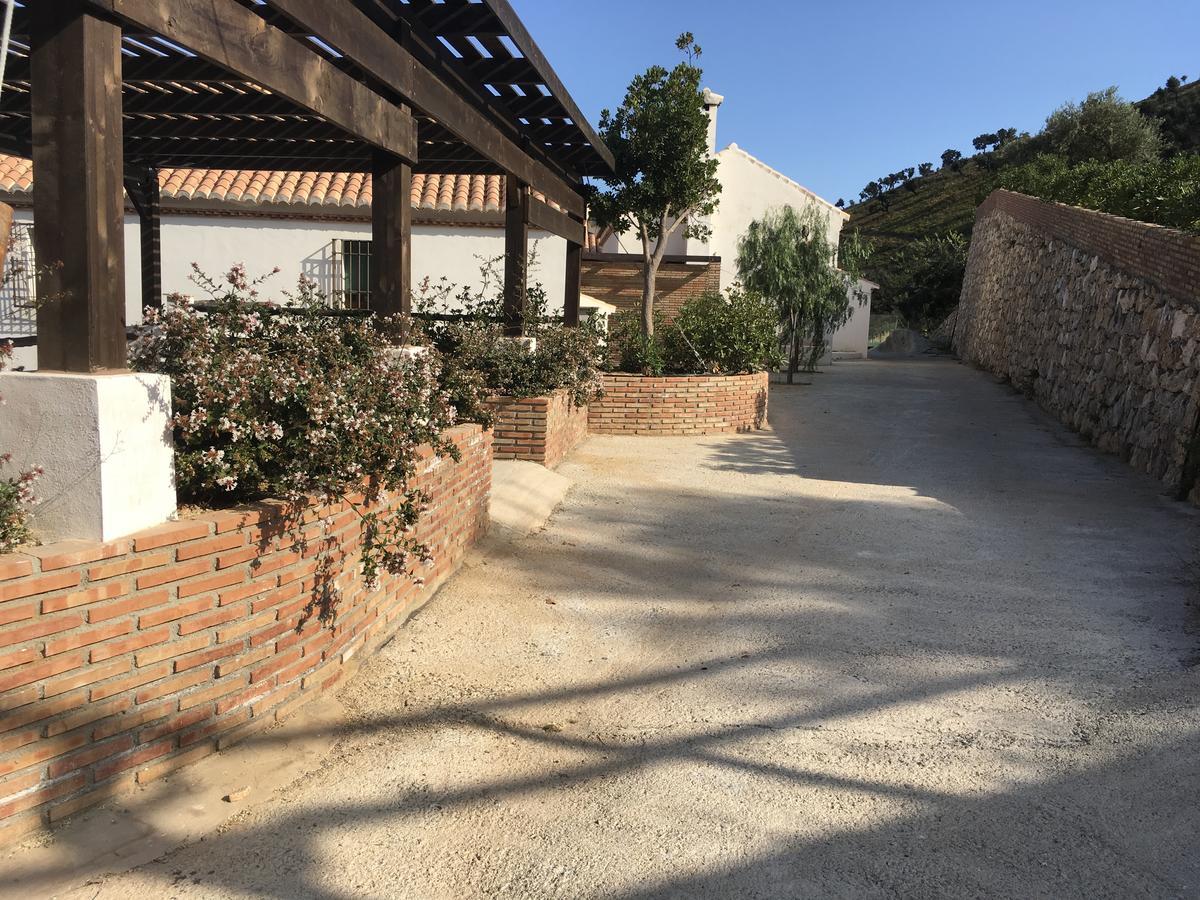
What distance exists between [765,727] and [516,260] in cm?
683

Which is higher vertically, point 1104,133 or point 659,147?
point 1104,133

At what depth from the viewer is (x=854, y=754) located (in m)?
3.77

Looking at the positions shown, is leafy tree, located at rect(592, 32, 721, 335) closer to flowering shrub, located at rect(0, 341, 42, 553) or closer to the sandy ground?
the sandy ground

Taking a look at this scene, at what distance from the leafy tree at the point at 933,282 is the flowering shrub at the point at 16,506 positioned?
1462 inches

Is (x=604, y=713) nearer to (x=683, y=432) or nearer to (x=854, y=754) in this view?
(x=854, y=754)

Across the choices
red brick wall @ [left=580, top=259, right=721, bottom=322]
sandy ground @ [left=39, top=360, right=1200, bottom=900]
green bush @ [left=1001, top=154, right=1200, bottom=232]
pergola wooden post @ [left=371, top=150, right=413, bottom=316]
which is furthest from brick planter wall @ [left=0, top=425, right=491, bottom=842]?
red brick wall @ [left=580, top=259, right=721, bottom=322]

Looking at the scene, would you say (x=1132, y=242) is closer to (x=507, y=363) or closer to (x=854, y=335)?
(x=507, y=363)

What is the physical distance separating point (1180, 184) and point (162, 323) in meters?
15.3

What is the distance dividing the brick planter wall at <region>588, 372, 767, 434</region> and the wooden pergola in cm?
135

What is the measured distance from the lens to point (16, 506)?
116 inches

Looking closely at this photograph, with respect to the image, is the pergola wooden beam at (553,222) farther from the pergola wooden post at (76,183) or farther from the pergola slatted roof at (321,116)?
the pergola wooden post at (76,183)

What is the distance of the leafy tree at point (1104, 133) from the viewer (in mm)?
31188

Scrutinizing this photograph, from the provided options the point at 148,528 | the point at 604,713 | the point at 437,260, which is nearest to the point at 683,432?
the point at 437,260

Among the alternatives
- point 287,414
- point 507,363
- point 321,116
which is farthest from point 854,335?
point 287,414
